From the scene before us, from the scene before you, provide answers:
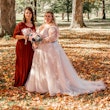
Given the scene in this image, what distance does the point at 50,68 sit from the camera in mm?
7742

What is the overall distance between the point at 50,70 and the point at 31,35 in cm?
94

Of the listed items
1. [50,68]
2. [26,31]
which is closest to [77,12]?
[26,31]

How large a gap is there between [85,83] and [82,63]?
373 centimetres

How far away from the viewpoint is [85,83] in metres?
8.29

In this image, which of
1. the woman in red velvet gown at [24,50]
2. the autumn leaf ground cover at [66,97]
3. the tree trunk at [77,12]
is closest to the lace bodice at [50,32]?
the woman in red velvet gown at [24,50]

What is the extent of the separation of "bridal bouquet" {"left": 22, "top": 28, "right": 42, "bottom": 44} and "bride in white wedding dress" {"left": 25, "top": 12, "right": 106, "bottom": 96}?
0.40 ft

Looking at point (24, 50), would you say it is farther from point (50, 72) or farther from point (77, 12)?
point (77, 12)

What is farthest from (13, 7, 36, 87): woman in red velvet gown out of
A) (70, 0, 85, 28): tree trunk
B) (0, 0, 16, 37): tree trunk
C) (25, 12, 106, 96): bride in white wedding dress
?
(70, 0, 85, 28): tree trunk

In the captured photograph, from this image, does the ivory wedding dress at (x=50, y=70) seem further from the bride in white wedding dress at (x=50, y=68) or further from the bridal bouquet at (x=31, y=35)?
the bridal bouquet at (x=31, y=35)

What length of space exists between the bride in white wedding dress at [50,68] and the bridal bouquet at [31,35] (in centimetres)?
12

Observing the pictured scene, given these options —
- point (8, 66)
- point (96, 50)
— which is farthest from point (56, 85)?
point (96, 50)

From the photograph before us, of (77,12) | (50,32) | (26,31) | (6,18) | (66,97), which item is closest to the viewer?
(66,97)

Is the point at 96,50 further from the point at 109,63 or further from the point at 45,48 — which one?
the point at 45,48

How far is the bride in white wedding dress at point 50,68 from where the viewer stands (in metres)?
7.63
